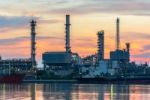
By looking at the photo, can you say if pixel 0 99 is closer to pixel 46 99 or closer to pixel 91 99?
pixel 46 99

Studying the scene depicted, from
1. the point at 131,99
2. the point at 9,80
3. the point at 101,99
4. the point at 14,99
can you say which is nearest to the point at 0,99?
the point at 14,99

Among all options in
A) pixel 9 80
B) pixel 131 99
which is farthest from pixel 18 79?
pixel 131 99

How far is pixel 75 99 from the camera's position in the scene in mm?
68938

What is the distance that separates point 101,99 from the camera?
230 ft

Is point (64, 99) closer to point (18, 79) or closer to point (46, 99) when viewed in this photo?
point (46, 99)

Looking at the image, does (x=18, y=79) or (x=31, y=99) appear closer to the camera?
(x=31, y=99)

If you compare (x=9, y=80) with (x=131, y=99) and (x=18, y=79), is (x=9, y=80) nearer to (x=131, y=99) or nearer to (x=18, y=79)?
(x=18, y=79)

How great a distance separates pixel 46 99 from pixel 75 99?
3802 millimetres

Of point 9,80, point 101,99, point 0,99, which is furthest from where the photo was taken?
point 9,80

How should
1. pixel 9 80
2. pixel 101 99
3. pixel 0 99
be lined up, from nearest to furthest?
pixel 0 99 → pixel 101 99 → pixel 9 80

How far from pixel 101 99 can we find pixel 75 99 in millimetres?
3447

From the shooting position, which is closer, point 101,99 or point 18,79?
point 101,99

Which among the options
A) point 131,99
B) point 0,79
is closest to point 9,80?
point 0,79

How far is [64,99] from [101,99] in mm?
5031
